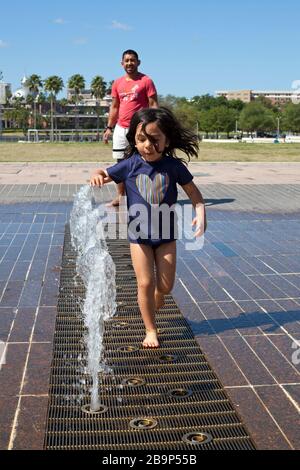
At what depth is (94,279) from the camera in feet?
15.8

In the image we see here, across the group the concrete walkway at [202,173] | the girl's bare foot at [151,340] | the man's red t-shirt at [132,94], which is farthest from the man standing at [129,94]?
the concrete walkway at [202,173]

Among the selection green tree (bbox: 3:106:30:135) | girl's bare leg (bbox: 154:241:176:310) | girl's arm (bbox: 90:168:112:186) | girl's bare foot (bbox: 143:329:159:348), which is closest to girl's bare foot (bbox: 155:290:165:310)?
girl's bare leg (bbox: 154:241:176:310)

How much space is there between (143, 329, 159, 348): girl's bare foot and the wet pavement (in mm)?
290

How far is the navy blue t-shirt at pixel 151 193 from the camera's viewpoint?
3.63m

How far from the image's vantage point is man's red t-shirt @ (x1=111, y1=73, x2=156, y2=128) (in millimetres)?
8016

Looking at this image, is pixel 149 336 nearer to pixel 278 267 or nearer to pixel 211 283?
pixel 211 283

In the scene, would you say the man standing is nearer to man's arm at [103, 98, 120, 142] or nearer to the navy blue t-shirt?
man's arm at [103, 98, 120, 142]

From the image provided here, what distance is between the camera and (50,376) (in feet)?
11.2

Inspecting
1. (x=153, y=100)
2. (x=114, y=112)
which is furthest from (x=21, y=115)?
(x=153, y=100)

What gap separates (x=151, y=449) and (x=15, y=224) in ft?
18.4

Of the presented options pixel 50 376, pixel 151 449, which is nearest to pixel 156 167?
pixel 50 376

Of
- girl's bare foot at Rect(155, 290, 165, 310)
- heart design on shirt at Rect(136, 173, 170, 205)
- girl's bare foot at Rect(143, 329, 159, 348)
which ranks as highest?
heart design on shirt at Rect(136, 173, 170, 205)

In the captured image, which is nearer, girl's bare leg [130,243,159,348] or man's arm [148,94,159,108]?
girl's bare leg [130,243,159,348]

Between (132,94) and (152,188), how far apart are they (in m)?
4.67
